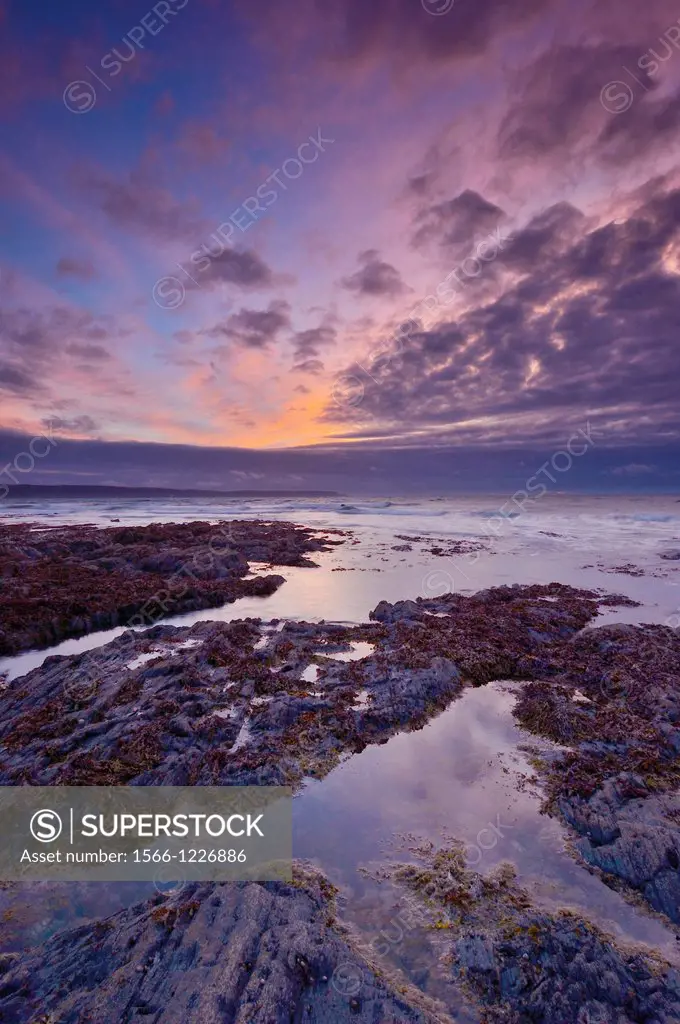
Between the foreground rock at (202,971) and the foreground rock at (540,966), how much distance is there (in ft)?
2.32

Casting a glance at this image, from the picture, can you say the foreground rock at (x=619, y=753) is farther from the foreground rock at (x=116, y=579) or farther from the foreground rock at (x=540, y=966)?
the foreground rock at (x=116, y=579)

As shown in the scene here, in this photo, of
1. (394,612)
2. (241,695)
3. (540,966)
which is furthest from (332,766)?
(394,612)

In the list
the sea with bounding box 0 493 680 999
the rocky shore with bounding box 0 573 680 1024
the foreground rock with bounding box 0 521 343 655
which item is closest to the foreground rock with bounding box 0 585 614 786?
the rocky shore with bounding box 0 573 680 1024

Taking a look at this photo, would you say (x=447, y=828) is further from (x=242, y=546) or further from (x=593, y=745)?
(x=242, y=546)

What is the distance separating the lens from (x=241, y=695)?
9.81 metres

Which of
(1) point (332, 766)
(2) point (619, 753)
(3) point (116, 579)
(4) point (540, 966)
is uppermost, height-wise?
(3) point (116, 579)

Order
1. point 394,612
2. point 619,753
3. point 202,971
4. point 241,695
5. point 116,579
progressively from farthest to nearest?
point 116,579
point 394,612
point 241,695
point 619,753
point 202,971

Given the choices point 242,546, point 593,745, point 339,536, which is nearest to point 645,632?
point 593,745

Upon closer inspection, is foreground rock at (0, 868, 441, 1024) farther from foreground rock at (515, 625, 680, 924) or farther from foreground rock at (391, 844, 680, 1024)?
foreground rock at (515, 625, 680, 924)

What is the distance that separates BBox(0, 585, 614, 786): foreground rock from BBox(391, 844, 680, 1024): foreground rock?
312 centimetres

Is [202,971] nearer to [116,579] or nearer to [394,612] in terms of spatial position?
[394,612]

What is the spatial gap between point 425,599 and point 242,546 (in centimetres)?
1702

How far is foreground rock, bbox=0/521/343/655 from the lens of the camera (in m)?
14.9

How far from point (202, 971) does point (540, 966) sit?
315 centimetres
